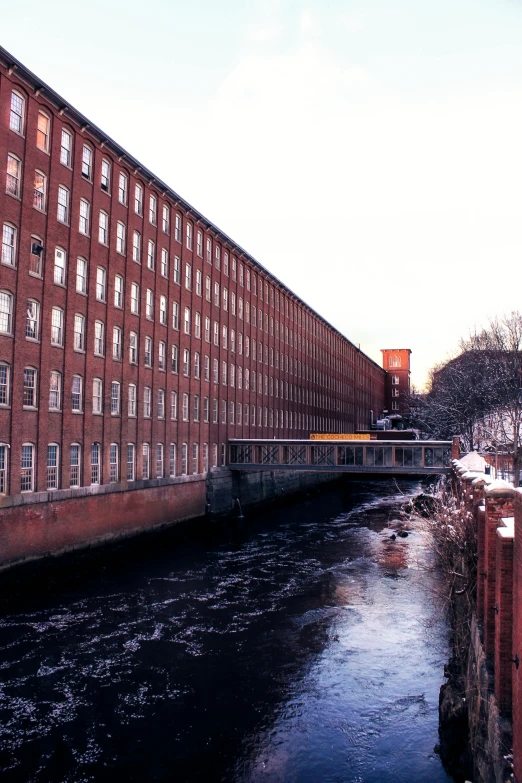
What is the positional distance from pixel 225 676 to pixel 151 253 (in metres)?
30.1

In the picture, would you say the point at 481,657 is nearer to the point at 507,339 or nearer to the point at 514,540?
the point at 514,540

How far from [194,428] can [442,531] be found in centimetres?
2965

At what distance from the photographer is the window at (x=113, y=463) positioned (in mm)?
35428

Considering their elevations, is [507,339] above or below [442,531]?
above

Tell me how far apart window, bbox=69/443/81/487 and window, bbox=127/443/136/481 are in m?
5.14

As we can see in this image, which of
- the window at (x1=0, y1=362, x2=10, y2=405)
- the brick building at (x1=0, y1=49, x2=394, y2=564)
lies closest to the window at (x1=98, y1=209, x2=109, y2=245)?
the brick building at (x1=0, y1=49, x2=394, y2=564)

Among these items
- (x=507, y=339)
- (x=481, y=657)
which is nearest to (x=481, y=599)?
(x=481, y=657)

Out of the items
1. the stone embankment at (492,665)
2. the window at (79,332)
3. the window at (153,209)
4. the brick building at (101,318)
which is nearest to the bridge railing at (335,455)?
the brick building at (101,318)

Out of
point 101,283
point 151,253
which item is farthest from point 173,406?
point 101,283

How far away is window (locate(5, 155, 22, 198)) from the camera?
28.3 m

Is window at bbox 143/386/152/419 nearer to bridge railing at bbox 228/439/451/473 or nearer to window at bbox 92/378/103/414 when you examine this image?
window at bbox 92/378/103/414

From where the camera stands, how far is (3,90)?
2788 centimetres

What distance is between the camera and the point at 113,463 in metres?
35.7

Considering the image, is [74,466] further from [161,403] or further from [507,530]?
[507,530]
